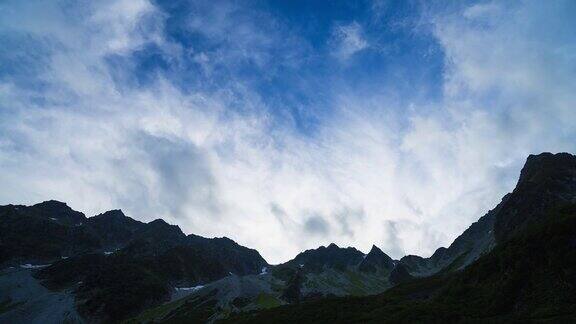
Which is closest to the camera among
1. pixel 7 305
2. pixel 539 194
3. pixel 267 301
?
pixel 539 194

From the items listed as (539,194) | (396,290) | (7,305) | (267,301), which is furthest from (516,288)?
(7,305)

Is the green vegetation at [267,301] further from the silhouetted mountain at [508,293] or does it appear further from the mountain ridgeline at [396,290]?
the silhouetted mountain at [508,293]

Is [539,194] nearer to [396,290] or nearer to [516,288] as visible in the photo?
[396,290]

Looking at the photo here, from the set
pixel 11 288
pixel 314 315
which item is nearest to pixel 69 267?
pixel 11 288

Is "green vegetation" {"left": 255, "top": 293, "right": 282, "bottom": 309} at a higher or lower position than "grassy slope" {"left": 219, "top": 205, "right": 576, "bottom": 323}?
higher

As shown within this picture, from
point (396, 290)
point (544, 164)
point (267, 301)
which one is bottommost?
point (396, 290)

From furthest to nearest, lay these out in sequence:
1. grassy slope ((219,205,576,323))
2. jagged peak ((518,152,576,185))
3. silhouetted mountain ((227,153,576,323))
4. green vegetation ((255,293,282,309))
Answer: jagged peak ((518,152,576,185)), green vegetation ((255,293,282,309)), silhouetted mountain ((227,153,576,323)), grassy slope ((219,205,576,323))

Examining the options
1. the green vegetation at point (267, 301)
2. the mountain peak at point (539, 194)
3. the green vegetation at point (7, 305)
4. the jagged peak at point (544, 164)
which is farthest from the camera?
the green vegetation at point (7, 305)

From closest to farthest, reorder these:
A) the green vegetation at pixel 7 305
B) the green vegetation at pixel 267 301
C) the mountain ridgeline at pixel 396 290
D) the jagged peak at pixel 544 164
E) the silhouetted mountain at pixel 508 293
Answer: the silhouetted mountain at pixel 508 293, the mountain ridgeline at pixel 396 290, the green vegetation at pixel 267 301, the jagged peak at pixel 544 164, the green vegetation at pixel 7 305

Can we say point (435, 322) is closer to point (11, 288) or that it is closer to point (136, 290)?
point (136, 290)

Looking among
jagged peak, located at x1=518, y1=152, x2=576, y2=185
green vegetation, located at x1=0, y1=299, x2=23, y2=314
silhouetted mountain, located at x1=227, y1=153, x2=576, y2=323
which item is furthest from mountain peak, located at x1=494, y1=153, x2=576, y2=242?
green vegetation, located at x1=0, y1=299, x2=23, y2=314

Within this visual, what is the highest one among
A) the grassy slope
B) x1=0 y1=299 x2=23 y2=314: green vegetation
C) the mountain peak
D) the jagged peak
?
the jagged peak

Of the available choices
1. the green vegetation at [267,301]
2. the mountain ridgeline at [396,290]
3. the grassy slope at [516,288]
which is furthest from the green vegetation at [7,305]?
the grassy slope at [516,288]

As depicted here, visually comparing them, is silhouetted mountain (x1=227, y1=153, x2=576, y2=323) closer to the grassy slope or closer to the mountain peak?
the grassy slope
